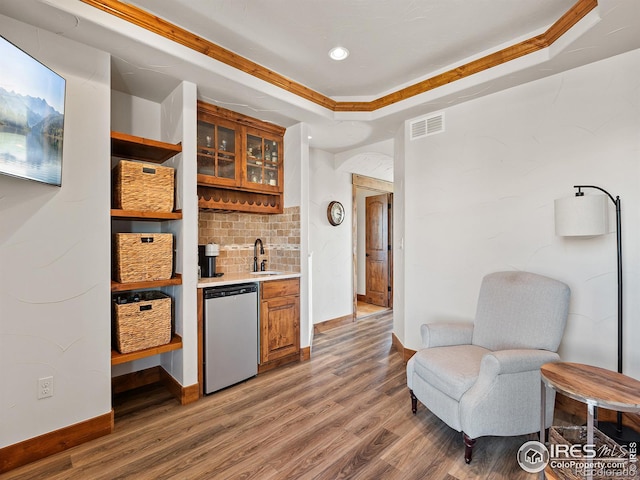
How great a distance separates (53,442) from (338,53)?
3.24m

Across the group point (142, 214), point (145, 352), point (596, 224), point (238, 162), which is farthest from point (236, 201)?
point (596, 224)

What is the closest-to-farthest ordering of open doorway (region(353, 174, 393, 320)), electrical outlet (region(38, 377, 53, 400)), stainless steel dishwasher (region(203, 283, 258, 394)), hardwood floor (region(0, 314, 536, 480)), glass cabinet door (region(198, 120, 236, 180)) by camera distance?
hardwood floor (region(0, 314, 536, 480)) < electrical outlet (region(38, 377, 53, 400)) < stainless steel dishwasher (region(203, 283, 258, 394)) < glass cabinet door (region(198, 120, 236, 180)) < open doorway (region(353, 174, 393, 320))

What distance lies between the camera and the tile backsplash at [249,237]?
3336 mm

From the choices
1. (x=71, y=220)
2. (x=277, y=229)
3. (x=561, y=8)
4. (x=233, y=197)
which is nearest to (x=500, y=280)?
(x=561, y=8)

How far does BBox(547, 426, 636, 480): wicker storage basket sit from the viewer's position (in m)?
1.53

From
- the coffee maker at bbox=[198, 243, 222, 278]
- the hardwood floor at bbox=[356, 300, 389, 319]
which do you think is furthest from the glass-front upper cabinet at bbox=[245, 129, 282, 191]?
the hardwood floor at bbox=[356, 300, 389, 319]

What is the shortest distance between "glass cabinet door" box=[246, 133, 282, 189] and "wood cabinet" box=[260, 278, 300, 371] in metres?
1.10

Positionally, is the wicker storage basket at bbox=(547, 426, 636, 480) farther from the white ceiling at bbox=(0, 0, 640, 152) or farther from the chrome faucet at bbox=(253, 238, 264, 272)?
the chrome faucet at bbox=(253, 238, 264, 272)

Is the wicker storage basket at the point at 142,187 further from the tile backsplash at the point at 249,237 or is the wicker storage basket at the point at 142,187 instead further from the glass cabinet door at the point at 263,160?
the glass cabinet door at the point at 263,160

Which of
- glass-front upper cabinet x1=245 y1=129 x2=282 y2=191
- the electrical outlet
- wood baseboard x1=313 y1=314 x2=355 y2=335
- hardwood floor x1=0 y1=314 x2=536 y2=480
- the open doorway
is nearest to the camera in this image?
hardwood floor x1=0 y1=314 x2=536 y2=480

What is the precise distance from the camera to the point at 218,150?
2.97 m

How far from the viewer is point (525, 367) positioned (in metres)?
1.85

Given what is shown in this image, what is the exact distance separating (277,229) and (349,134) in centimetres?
143

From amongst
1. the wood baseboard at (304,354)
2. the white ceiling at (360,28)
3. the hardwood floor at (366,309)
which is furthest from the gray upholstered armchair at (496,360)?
the hardwood floor at (366,309)
